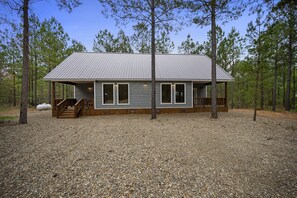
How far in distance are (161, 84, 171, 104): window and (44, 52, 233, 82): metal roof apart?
0.73m

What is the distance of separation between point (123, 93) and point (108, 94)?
117 centimetres

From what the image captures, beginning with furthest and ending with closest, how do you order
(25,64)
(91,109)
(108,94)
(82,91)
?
(82,91) < (108,94) < (91,109) < (25,64)

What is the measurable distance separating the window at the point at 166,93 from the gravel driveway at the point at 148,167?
632cm

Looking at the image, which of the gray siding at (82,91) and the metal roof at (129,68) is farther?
the gray siding at (82,91)

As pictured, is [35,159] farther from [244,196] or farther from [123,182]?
[244,196]

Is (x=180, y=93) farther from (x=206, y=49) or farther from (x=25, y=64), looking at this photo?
(x=206, y=49)

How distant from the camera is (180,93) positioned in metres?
11.1

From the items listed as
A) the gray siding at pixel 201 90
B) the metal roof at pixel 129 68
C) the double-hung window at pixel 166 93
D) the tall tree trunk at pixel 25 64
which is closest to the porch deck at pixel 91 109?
the double-hung window at pixel 166 93

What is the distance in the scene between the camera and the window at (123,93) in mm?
10438

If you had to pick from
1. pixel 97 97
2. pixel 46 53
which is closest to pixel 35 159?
pixel 97 97

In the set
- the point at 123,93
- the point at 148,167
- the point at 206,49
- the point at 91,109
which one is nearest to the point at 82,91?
the point at 91,109

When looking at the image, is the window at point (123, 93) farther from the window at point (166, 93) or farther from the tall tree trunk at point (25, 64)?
the tall tree trunk at point (25, 64)

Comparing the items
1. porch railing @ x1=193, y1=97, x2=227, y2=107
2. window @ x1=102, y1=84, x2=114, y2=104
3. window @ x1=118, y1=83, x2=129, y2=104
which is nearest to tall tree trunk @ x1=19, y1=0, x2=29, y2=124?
window @ x1=102, y1=84, x2=114, y2=104

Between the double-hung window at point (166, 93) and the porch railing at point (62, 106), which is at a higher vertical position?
the double-hung window at point (166, 93)
